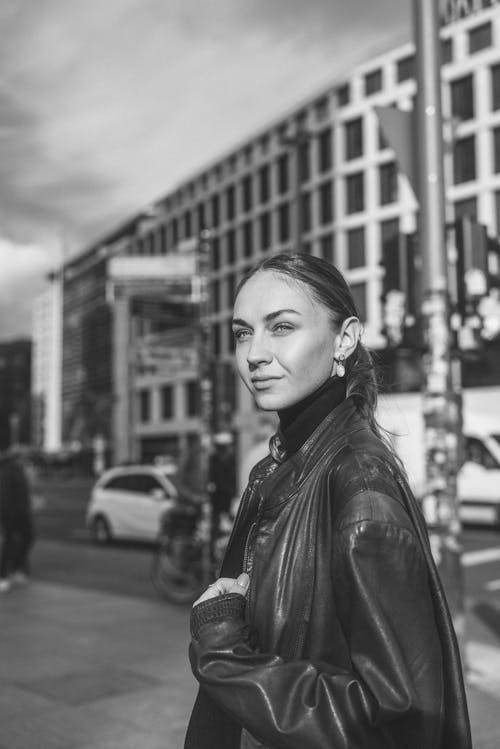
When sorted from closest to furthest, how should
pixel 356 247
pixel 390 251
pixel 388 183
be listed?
pixel 390 251
pixel 388 183
pixel 356 247

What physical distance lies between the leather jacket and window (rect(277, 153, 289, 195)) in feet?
149

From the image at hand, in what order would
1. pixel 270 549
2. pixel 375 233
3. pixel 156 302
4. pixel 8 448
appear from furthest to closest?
pixel 375 233 < pixel 156 302 < pixel 8 448 < pixel 270 549

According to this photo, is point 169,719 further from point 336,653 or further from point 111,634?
point 336,653

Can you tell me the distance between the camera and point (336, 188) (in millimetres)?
41438

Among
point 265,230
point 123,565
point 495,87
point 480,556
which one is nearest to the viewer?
point 123,565

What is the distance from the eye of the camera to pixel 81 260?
84000 millimetres

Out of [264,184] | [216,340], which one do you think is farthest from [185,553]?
[216,340]

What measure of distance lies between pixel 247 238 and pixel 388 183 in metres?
11.9

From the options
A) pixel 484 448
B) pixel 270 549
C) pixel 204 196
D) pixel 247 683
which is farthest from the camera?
pixel 204 196

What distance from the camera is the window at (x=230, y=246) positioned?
50344 millimetres

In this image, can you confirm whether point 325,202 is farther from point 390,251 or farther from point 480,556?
point 390,251

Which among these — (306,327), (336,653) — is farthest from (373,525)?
(306,327)

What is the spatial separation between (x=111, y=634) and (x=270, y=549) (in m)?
6.15

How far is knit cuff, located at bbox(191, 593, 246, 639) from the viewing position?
1.39 meters
